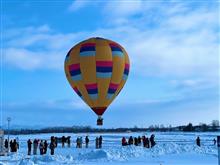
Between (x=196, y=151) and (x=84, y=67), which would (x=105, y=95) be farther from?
(x=196, y=151)

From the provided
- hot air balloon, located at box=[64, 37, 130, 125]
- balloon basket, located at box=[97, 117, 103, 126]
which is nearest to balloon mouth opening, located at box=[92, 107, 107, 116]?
hot air balloon, located at box=[64, 37, 130, 125]

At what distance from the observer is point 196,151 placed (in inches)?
1051

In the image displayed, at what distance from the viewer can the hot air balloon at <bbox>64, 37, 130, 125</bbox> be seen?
2331cm

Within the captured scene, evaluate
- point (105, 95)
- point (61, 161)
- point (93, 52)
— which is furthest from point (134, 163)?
point (93, 52)

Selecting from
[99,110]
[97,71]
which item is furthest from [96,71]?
[99,110]

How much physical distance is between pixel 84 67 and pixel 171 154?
704 centimetres

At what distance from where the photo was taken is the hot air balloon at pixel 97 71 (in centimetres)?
2331

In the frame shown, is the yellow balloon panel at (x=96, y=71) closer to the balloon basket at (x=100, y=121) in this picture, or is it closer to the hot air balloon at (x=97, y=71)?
the hot air balloon at (x=97, y=71)

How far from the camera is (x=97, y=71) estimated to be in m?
23.2

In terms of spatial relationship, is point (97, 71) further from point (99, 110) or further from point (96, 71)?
point (99, 110)

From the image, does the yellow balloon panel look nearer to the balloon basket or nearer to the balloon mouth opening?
the balloon mouth opening

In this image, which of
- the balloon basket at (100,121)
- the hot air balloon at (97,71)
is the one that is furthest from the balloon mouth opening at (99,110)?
the balloon basket at (100,121)

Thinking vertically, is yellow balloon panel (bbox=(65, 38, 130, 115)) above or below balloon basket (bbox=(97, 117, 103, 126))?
above

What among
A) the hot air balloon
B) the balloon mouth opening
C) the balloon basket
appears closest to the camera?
the balloon basket
